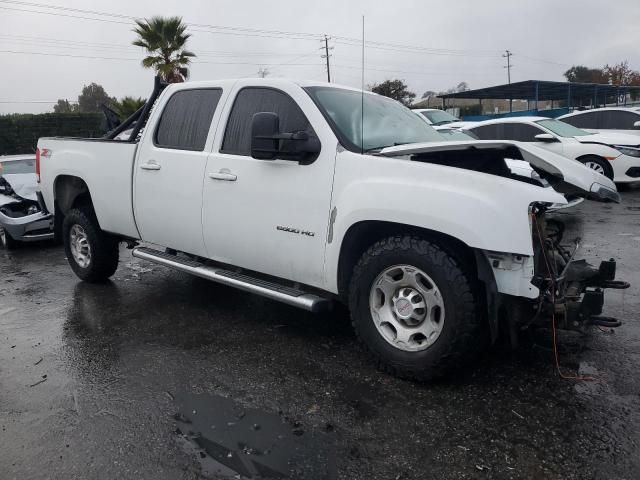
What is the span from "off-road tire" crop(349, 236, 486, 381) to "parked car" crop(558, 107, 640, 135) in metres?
11.8

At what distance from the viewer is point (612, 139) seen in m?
11.8

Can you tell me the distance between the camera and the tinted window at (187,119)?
15.2ft

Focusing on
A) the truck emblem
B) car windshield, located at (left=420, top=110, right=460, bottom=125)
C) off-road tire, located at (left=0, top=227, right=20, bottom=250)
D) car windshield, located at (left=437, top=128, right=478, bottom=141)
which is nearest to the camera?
the truck emblem

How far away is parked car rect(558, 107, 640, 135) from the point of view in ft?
43.3

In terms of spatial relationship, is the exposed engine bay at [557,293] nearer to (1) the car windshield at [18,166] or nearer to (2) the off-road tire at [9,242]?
(2) the off-road tire at [9,242]

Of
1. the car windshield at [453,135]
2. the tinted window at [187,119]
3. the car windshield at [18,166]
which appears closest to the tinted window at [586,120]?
the car windshield at [453,135]

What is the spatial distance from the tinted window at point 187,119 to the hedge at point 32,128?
22.1m

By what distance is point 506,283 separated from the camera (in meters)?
3.11

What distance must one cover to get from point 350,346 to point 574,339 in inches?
66.0

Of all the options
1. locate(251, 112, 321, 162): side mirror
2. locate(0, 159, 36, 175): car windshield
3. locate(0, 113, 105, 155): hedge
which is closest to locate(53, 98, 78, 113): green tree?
A: locate(0, 113, 105, 155): hedge

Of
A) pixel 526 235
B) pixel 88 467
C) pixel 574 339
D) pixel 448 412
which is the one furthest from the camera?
pixel 574 339

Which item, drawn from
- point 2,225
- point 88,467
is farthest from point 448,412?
point 2,225

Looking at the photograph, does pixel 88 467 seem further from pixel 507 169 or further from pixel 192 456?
pixel 507 169

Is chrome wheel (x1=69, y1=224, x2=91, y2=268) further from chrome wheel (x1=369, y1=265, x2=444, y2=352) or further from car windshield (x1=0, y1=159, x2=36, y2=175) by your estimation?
car windshield (x1=0, y1=159, x2=36, y2=175)
